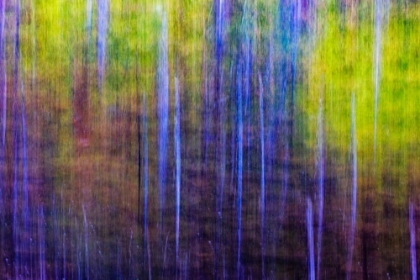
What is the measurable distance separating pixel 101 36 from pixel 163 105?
26cm

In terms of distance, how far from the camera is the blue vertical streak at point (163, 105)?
1493 millimetres

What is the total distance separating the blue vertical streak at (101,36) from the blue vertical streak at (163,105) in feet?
0.52

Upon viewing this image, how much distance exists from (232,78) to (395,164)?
→ 45cm

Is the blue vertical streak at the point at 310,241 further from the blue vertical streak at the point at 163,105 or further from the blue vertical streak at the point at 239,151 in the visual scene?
the blue vertical streak at the point at 163,105

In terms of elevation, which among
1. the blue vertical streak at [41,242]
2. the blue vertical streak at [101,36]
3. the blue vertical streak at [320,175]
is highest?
the blue vertical streak at [101,36]

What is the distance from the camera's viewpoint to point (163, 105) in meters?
1.50

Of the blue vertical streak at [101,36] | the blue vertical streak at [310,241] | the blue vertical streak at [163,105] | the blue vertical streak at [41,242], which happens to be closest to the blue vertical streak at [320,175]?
the blue vertical streak at [310,241]

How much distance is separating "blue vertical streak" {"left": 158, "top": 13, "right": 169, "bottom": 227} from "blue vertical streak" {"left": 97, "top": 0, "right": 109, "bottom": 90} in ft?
0.52

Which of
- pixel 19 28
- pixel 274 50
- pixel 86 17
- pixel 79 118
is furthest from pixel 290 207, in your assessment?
pixel 19 28

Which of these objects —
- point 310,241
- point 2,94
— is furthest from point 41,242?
point 310,241

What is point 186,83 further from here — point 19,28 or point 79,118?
point 19,28

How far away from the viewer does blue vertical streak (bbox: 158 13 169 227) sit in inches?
58.8

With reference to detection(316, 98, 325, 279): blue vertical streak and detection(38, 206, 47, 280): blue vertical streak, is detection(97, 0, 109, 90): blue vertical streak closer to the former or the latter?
detection(38, 206, 47, 280): blue vertical streak

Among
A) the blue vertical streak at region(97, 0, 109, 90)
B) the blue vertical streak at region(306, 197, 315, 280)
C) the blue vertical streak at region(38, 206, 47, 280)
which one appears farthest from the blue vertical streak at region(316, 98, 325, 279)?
the blue vertical streak at region(38, 206, 47, 280)
